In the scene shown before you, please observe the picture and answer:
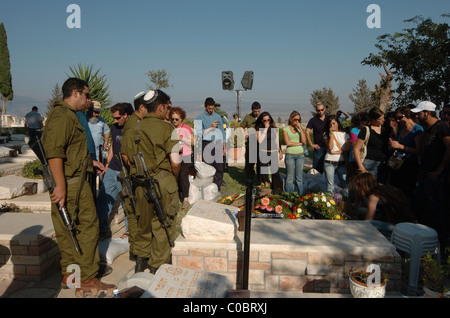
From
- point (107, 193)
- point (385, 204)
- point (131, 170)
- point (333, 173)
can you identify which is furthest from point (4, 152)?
point (385, 204)

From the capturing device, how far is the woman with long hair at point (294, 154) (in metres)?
6.71

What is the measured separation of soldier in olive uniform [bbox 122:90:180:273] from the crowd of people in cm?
1

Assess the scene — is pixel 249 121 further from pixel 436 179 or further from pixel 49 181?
pixel 49 181

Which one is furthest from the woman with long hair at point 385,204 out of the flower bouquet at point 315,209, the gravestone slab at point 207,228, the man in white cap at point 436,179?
the gravestone slab at point 207,228

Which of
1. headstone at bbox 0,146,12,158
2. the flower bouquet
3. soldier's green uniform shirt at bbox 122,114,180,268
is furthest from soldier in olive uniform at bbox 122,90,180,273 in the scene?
headstone at bbox 0,146,12,158

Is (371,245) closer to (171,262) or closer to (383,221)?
(383,221)

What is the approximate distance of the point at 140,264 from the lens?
12.5 feet

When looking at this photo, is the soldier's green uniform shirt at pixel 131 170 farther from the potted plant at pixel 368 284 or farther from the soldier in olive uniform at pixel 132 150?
the potted plant at pixel 368 284

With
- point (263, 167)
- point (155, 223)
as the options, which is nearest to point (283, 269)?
point (155, 223)

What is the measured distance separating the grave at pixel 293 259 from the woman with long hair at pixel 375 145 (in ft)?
7.58

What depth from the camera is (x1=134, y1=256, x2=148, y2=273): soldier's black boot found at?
3791mm

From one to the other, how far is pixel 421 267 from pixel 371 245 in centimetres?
63

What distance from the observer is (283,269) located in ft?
11.2

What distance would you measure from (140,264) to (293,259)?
167 centimetres
